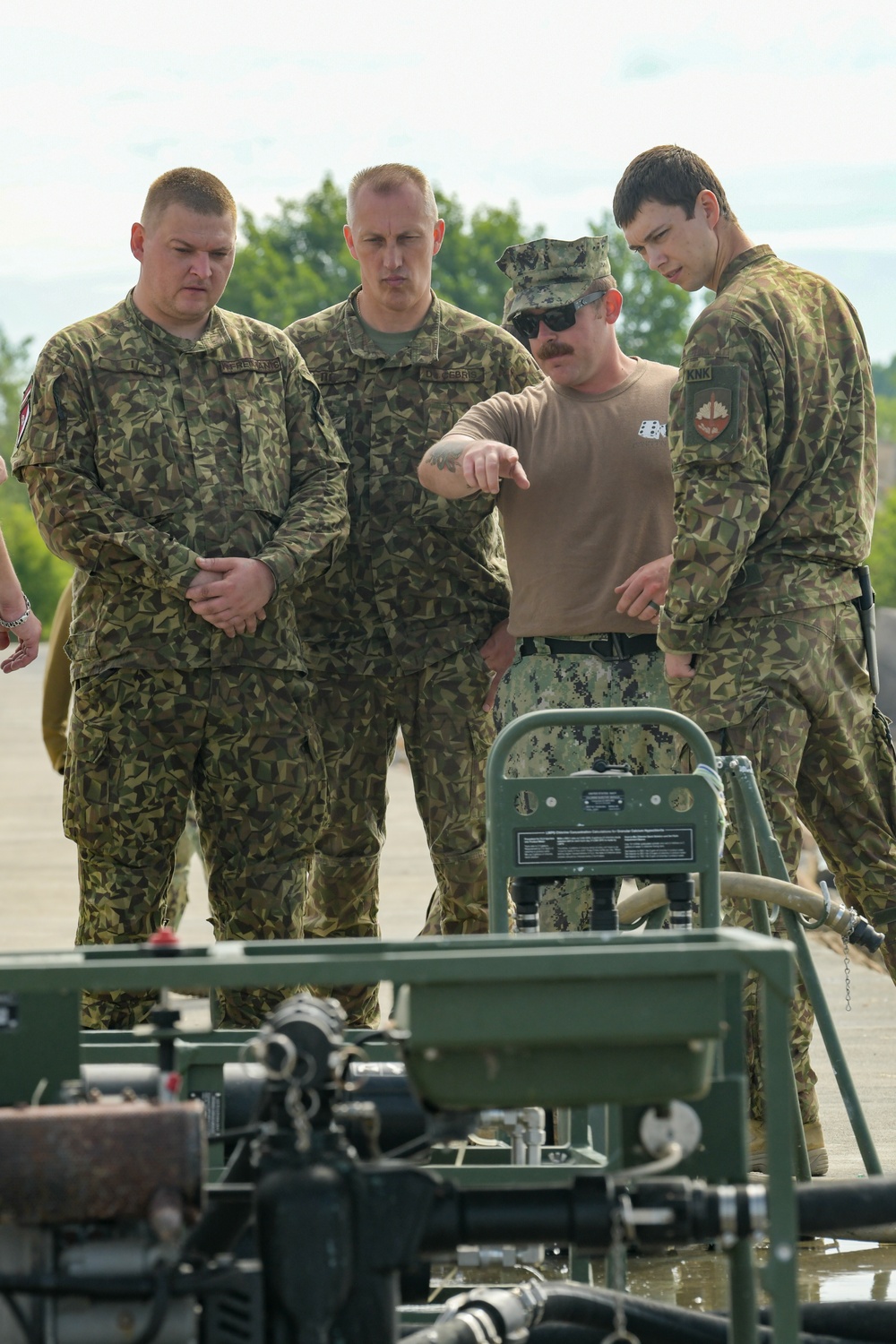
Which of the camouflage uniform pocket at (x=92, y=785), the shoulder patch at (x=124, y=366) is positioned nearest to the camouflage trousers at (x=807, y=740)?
the camouflage uniform pocket at (x=92, y=785)

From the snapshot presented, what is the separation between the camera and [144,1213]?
2270mm

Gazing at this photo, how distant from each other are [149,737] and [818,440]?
195 cm

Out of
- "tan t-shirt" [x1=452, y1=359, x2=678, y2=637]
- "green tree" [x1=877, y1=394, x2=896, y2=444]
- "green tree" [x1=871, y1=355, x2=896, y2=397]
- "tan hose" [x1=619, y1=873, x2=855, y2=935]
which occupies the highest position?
"green tree" [x1=871, y1=355, x2=896, y2=397]

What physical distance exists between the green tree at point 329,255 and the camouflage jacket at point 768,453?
5840cm

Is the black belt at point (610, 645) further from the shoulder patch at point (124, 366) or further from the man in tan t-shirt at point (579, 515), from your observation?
the shoulder patch at point (124, 366)

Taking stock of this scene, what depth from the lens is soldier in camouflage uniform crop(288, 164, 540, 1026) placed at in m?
5.37

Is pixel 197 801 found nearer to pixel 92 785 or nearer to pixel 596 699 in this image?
pixel 92 785

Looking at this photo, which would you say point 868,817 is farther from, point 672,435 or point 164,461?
point 164,461

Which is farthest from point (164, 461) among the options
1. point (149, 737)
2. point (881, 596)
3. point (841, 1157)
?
point (881, 596)

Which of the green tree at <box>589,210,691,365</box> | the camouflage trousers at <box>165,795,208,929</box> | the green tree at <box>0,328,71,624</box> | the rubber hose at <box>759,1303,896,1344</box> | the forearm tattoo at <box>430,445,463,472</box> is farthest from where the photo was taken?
the green tree at <box>589,210,691,365</box>

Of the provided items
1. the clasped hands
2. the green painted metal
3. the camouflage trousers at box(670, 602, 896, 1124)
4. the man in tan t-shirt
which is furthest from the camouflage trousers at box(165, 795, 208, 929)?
the green painted metal

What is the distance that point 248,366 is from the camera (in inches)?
200

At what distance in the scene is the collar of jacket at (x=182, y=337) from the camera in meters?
5.00

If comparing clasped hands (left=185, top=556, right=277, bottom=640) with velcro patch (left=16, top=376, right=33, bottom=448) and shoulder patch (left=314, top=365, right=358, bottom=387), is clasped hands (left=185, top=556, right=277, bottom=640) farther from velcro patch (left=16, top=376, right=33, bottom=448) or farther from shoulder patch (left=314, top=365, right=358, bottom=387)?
shoulder patch (left=314, top=365, right=358, bottom=387)
